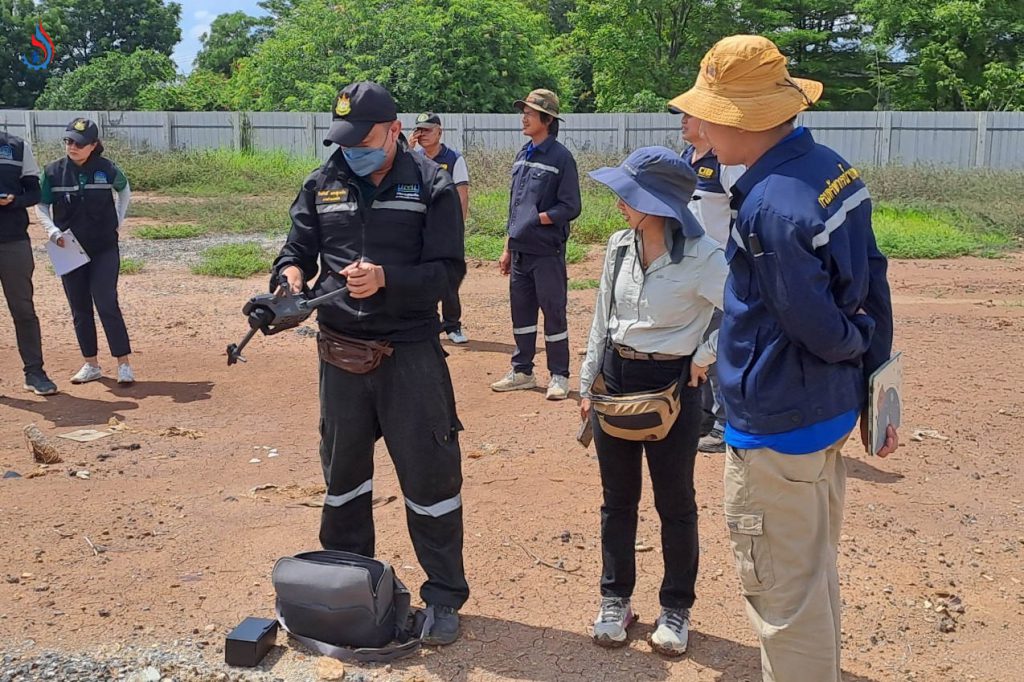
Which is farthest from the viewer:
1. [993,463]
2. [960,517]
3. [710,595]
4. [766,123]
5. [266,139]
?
[266,139]

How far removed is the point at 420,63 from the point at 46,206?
23133mm

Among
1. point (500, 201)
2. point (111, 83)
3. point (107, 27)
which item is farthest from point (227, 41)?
point (500, 201)

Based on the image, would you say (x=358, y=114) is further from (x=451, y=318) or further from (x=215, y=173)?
(x=215, y=173)

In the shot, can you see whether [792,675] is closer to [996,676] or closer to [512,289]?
[996,676]

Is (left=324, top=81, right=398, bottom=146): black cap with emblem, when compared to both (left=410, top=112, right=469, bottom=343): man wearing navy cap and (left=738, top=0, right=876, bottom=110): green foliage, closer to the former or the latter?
(left=410, top=112, right=469, bottom=343): man wearing navy cap

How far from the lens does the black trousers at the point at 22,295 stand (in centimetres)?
811

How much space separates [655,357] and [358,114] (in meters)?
1.50

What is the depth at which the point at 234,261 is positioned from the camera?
1390 cm

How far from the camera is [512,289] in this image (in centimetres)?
802

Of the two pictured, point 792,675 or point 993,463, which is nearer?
point 792,675

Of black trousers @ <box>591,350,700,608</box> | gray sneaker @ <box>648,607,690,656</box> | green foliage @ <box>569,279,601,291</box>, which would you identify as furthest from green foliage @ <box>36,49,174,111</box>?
gray sneaker @ <box>648,607,690,656</box>

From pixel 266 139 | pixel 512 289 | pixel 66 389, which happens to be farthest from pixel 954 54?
pixel 66 389

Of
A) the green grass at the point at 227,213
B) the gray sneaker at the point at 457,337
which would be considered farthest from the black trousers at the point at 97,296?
the green grass at the point at 227,213

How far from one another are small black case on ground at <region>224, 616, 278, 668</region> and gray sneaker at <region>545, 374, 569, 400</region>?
4.01m
